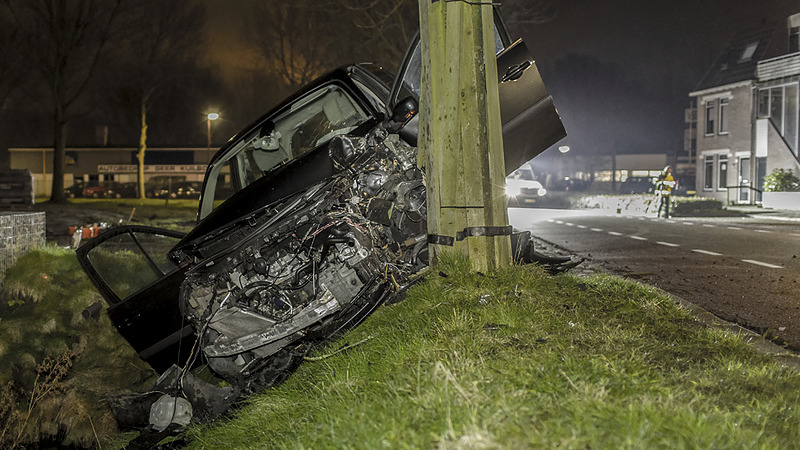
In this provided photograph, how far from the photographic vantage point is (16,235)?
7.75 meters

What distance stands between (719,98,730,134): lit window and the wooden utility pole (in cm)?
3108

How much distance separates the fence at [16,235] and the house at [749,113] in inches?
1028

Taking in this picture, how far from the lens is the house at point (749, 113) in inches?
1067

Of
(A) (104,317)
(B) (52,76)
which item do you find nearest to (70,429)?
(A) (104,317)

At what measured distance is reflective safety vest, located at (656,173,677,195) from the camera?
17.2 meters

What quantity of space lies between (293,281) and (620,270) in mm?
4726

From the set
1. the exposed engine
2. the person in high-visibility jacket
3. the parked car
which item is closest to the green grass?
the parked car

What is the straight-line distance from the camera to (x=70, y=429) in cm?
544

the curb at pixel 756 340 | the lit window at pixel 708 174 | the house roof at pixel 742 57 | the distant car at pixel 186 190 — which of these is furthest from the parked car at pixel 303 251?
the distant car at pixel 186 190

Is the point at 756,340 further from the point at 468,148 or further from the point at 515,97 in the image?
the point at 515,97

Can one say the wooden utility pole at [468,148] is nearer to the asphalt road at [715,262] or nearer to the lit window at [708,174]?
the asphalt road at [715,262]

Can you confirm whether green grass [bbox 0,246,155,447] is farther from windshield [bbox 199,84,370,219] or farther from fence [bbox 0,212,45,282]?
windshield [bbox 199,84,370,219]

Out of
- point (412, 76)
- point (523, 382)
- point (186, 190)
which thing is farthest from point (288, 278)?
point (186, 190)

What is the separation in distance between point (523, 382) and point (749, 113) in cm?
3186
